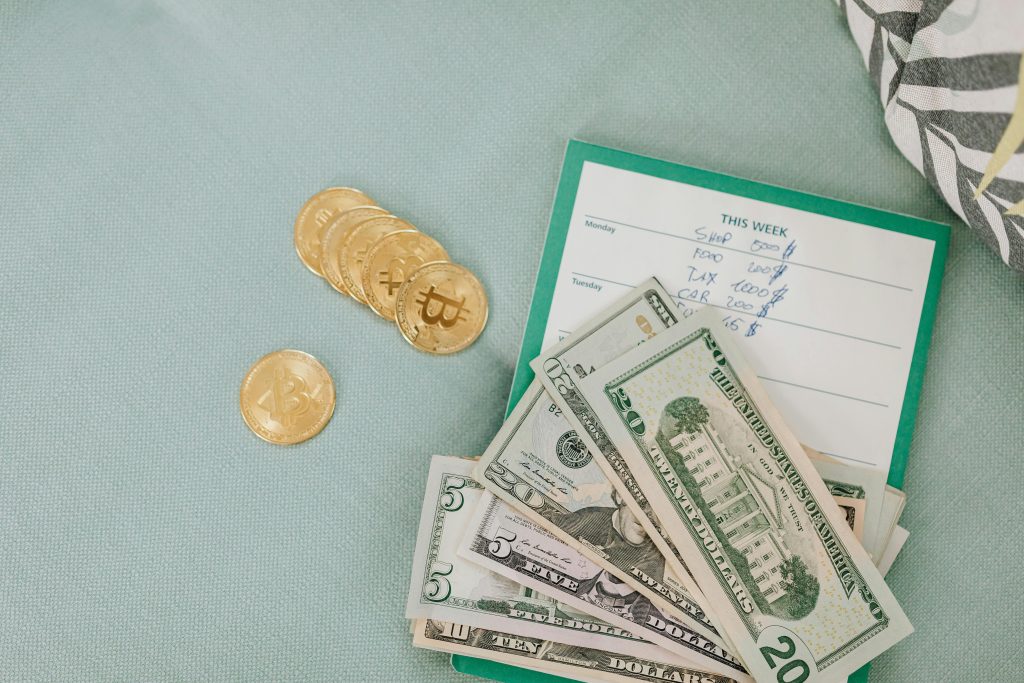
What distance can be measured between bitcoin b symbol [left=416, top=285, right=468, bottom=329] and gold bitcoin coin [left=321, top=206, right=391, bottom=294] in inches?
2.8

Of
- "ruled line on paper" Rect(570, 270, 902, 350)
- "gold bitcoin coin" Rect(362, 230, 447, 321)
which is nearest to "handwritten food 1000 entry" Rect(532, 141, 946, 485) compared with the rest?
"ruled line on paper" Rect(570, 270, 902, 350)

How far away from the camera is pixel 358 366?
656mm

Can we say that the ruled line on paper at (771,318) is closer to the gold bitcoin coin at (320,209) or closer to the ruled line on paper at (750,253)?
the ruled line on paper at (750,253)

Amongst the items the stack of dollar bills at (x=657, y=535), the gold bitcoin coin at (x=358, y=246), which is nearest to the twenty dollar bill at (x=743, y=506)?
the stack of dollar bills at (x=657, y=535)

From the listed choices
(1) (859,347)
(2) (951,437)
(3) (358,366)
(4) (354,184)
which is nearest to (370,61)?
(4) (354,184)

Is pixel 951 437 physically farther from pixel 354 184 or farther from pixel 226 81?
pixel 226 81

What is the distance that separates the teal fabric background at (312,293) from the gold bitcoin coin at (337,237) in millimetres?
22

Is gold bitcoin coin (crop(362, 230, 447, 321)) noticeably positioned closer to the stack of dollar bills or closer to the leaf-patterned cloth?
the stack of dollar bills

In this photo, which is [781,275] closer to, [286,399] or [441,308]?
[441,308]

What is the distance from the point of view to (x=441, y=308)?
0.65 m

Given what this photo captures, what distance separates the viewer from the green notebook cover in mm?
659

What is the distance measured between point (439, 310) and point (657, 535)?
27 centimetres

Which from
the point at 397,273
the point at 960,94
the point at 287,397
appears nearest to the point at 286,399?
the point at 287,397

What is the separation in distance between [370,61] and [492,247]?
21cm
